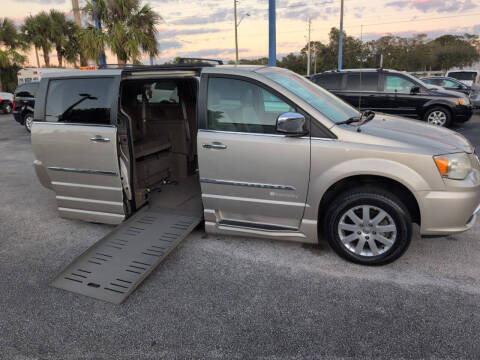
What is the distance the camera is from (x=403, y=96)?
976cm

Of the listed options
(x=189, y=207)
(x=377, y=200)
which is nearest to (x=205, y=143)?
(x=189, y=207)

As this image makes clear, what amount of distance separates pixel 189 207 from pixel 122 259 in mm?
1198

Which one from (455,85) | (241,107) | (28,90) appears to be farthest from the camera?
(455,85)

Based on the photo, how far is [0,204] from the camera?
5480 mm

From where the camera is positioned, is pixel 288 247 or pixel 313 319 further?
pixel 288 247

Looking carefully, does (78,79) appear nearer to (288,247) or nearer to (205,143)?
(205,143)

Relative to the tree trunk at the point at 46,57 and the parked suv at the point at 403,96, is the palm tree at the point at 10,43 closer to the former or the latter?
the tree trunk at the point at 46,57

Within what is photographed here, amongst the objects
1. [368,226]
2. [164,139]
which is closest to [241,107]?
[368,226]

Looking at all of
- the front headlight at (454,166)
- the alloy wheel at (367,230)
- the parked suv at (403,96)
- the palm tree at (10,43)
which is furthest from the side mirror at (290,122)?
the palm tree at (10,43)

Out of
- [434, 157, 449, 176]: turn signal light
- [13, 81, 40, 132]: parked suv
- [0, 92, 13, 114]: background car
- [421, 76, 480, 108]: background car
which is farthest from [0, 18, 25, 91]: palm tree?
[434, 157, 449, 176]: turn signal light

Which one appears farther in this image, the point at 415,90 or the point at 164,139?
the point at 415,90

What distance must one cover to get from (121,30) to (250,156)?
16078mm

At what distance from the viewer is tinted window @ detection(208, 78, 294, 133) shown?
3.41 m

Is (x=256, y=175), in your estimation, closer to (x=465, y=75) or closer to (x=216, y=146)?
(x=216, y=146)
